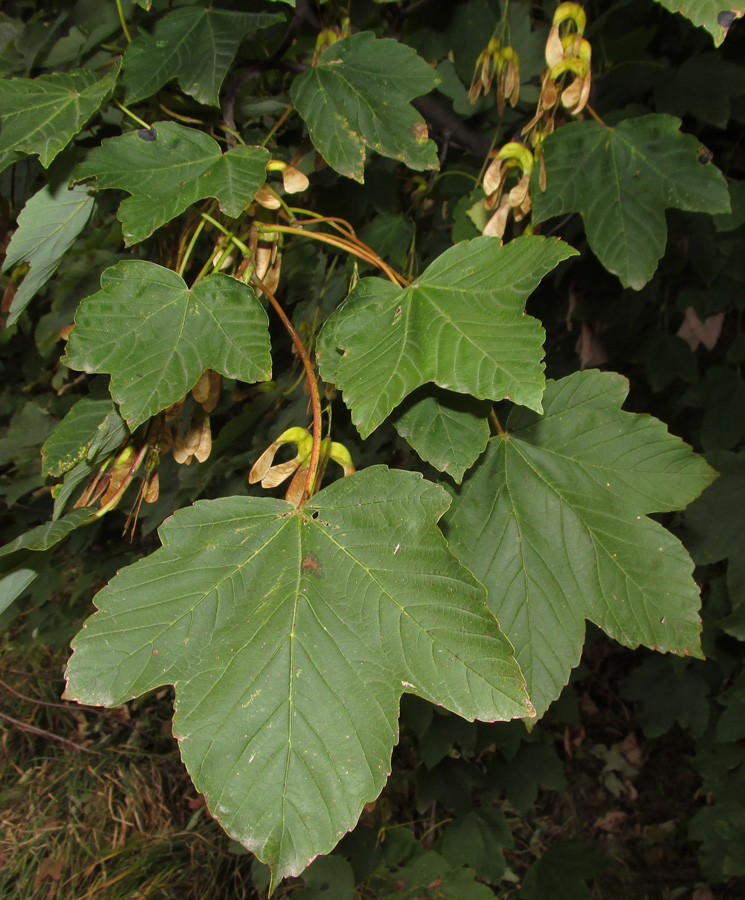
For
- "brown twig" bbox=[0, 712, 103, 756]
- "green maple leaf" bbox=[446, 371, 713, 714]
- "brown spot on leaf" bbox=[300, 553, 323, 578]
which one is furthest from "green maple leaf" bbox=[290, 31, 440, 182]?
"brown twig" bbox=[0, 712, 103, 756]

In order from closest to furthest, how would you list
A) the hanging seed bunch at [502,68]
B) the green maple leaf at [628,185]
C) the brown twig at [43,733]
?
the green maple leaf at [628,185] → the hanging seed bunch at [502,68] → the brown twig at [43,733]

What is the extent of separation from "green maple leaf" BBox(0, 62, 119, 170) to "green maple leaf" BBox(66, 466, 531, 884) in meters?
0.41

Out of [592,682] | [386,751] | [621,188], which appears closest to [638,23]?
[621,188]

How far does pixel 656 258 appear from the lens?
0.88 metres

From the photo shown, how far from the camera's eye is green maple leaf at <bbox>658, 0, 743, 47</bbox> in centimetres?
60

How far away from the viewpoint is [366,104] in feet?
2.66

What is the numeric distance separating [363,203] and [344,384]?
0.69m

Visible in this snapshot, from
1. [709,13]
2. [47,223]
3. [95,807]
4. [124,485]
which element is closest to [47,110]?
[47,223]

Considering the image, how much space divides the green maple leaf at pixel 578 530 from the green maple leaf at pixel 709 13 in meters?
0.34

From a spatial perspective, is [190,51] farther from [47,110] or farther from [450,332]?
[450,332]

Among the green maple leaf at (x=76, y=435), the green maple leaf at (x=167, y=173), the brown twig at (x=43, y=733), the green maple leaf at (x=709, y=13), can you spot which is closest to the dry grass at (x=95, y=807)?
the brown twig at (x=43, y=733)

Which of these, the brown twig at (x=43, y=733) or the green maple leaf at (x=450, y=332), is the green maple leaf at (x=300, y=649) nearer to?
the green maple leaf at (x=450, y=332)

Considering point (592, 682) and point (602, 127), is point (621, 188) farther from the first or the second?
point (592, 682)

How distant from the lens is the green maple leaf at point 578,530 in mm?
683
